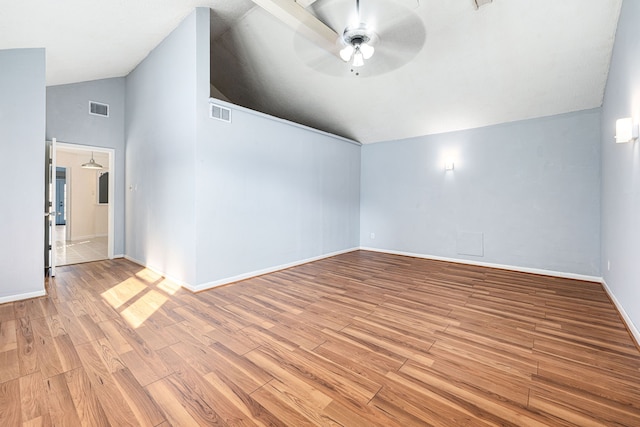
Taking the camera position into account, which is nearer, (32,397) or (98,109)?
(32,397)

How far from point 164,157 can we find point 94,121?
2.41m

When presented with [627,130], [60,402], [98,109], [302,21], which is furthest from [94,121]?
[627,130]

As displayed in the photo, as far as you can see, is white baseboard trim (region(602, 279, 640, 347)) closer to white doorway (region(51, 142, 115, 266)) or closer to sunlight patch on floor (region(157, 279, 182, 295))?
sunlight patch on floor (region(157, 279, 182, 295))

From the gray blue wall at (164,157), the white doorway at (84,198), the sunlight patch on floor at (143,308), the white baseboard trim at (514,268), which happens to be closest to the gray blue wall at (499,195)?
the white baseboard trim at (514,268)

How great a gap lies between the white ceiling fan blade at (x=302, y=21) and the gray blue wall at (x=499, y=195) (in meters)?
2.90

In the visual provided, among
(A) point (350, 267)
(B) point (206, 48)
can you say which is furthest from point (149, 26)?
(A) point (350, 267)

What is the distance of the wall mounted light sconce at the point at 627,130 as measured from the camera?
7.28ft

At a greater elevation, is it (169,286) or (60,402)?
(169,286)

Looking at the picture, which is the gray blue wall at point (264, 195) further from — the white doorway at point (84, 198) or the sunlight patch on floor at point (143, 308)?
the white doorway at point (84, 198)

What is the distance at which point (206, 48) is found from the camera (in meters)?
3.56

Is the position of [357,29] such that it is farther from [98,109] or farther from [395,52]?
[98,109]

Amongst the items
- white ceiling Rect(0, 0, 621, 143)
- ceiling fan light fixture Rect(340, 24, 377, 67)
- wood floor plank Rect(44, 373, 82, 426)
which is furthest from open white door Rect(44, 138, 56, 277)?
ceiling fan light fixture Rect(340, 24, 377, 67)

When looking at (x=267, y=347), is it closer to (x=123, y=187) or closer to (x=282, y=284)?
(x=282, y=284)

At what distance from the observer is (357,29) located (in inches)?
115
